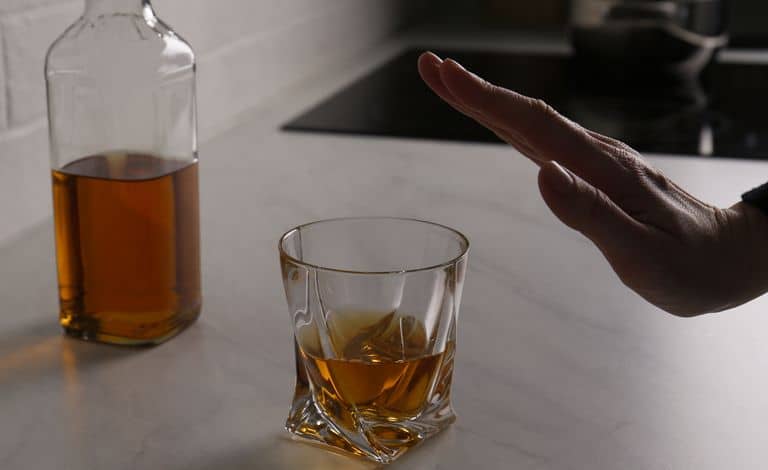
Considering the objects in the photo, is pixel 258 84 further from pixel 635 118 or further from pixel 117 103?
pixel 117 103

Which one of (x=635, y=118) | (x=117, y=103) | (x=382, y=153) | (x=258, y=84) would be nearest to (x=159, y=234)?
(x=117, y=103)

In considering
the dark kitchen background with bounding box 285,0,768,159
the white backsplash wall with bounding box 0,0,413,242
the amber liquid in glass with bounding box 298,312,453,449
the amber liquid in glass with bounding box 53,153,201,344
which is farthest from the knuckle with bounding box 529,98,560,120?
the dark kitchen background with bounding box 285,0,768,159

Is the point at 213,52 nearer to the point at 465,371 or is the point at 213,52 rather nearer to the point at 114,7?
the point at 114,7

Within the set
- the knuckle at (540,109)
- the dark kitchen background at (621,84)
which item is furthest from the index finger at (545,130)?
the dark kitchen background at (621,84)

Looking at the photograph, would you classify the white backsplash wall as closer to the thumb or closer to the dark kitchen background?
the dark kitchen background

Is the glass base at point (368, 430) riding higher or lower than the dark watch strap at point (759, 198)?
lower

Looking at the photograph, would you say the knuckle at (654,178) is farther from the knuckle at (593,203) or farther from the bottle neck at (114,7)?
the bottle neck at (114,7)
